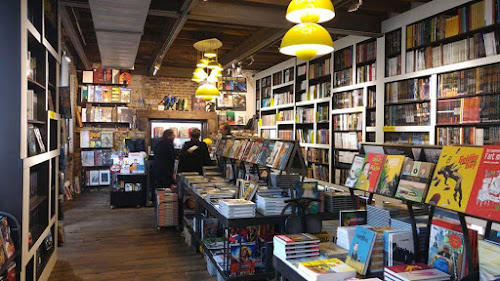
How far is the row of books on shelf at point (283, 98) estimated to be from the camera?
9.67 meters

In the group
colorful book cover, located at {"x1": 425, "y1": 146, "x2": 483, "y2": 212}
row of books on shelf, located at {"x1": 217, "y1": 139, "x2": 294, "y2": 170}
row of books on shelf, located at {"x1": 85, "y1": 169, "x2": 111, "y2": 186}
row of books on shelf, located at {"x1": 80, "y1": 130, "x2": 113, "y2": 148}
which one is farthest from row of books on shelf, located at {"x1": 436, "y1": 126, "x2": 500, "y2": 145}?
row of books on shelf, located at {"x1": 80, "y1": 130, "x2": 113, "y2": 148}

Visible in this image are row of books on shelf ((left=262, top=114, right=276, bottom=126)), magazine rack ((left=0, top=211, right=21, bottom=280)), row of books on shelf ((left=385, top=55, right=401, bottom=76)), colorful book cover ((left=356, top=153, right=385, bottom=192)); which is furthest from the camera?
row of books on shelf ((left=262, top=114, right=276, bottom=126))

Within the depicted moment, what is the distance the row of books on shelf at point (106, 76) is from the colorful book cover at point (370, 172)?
8.98 m

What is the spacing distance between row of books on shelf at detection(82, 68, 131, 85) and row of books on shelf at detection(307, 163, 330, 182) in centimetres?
550

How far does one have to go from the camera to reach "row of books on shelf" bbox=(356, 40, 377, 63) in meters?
6.49

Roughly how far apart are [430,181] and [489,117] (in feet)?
9.93

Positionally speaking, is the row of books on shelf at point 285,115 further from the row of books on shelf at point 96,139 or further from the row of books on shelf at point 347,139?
the row of books on shelf at point 96,139

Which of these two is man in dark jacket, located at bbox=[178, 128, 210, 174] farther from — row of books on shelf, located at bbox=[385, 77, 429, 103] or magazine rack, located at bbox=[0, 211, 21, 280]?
magazine rack, located at bbox=[0, 211, 21, 280]

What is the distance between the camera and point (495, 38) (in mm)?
4426

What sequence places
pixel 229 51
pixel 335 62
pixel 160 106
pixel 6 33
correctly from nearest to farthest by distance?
pixel 6 33, pixel 335 62, pixel 229 51, pixel 160 106

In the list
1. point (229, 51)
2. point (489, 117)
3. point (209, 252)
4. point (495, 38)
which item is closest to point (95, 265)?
point (209, 252)

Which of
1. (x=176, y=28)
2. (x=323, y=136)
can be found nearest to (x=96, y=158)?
(x=176, y=28)

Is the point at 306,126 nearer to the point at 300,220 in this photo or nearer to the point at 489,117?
the point at 489,117

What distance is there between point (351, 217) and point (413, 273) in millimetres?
726
